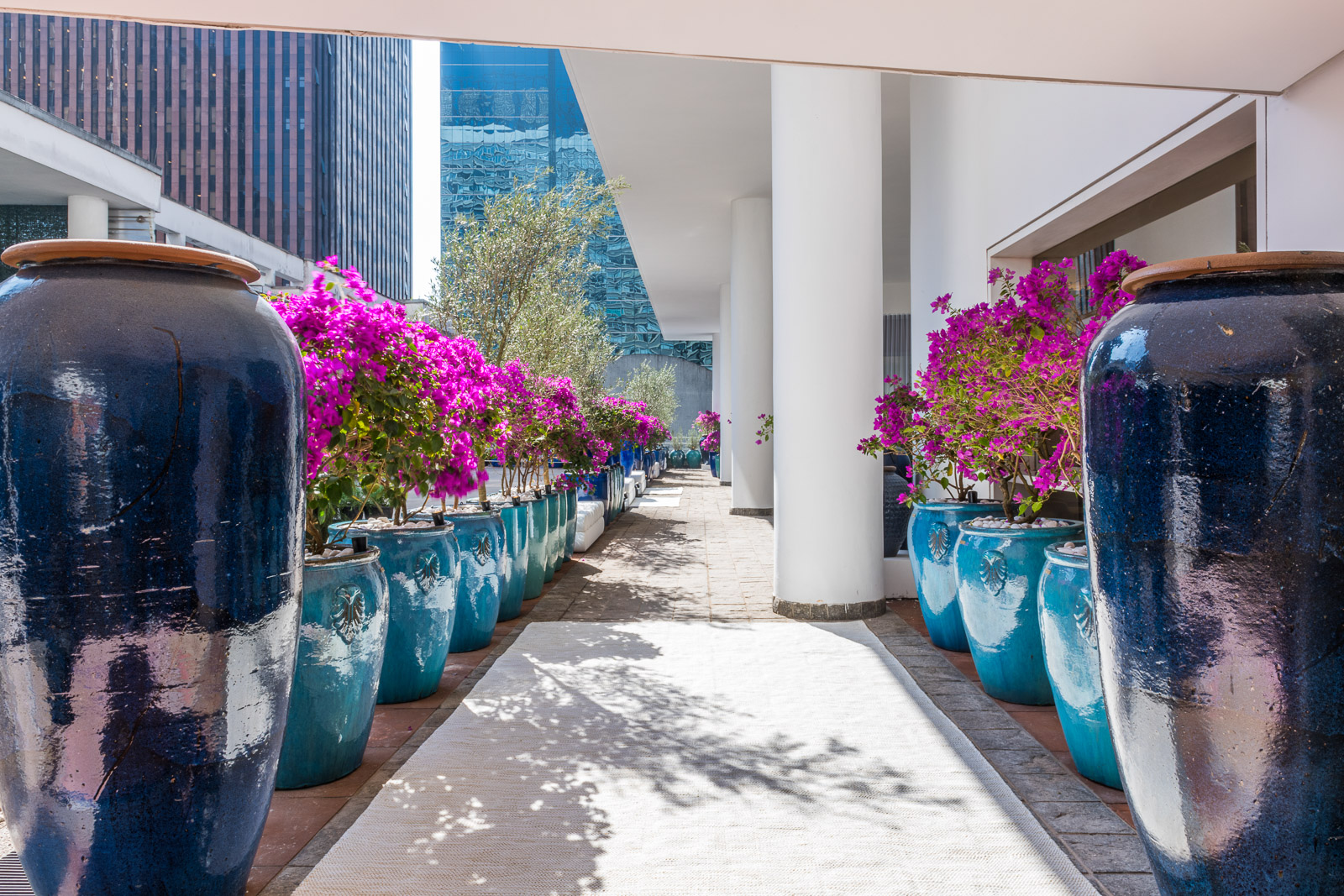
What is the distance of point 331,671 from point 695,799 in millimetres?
1096

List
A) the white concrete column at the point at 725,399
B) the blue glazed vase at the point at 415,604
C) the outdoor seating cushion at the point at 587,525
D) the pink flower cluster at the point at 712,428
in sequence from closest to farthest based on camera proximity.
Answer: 1. the blue glazed vase at the point at 415,604
2. the outdoor seating cushion at the point at 587,525
3. the white concrete column at the point at 725,399
4. the pink flower cluster at the point at 712,428

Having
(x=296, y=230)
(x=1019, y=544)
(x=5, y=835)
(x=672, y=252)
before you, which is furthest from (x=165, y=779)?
(x=296, y=230)

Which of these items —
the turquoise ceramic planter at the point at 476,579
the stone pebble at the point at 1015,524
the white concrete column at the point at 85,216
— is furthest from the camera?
the white concrete column at the point at 85,216

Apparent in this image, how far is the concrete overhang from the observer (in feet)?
41.4

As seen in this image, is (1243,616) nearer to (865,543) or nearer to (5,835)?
(5,835)

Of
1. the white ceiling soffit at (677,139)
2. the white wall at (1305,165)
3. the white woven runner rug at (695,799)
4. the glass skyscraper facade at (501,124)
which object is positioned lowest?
the white woven runner rug at (695,799)

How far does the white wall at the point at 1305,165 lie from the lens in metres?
2.12

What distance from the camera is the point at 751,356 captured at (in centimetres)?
1077

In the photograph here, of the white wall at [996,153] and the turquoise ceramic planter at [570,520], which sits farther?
the turquoise ceramic planter at [570,520]

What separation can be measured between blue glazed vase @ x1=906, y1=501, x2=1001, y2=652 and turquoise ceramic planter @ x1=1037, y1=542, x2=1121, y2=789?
4.11 ft

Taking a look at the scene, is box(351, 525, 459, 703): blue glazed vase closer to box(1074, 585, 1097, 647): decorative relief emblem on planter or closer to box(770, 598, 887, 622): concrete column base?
box(1074, 585, 1097, 647): decorative relief emblem on planter

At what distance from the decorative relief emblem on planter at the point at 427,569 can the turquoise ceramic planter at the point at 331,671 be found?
51cm

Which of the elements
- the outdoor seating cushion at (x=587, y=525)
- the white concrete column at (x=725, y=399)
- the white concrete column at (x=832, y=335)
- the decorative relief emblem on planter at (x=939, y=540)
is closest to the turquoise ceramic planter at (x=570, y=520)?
the outdoor seating cushion at (x=587, y=525)

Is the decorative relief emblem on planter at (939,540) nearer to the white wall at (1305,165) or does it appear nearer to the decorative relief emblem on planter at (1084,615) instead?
the decorative relief emblem on planter at (1084,615)
